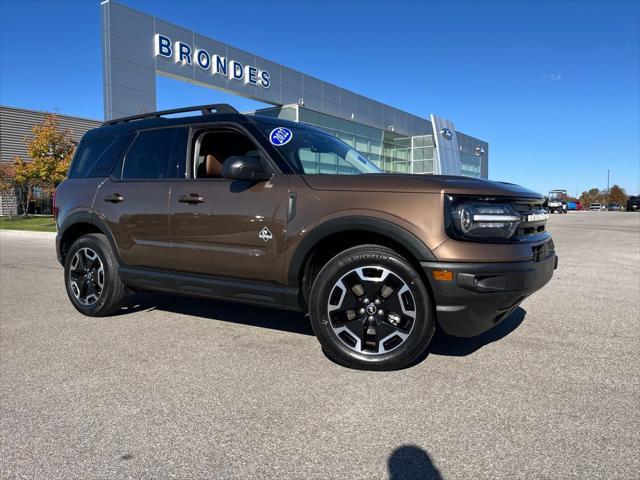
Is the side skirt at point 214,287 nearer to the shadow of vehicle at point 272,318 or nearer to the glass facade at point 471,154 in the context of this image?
the shadow of vehicle at point 272,318

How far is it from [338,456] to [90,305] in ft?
→ 12.0

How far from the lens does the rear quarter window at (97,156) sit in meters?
5.00

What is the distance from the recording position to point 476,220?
3.16 metres

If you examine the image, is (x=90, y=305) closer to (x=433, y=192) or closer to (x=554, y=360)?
(x=433, y=192)

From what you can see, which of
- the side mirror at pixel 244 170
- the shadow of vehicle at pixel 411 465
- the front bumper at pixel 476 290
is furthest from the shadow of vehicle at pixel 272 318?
the side mirror at pixel 244 170

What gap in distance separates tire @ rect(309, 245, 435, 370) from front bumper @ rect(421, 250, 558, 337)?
138 mm

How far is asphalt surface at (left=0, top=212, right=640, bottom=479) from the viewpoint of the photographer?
2.27 m

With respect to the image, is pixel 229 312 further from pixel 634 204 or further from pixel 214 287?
pixel 634 204

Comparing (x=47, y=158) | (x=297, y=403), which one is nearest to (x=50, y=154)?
(x=47, y=158)

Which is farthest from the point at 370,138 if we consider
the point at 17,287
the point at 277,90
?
the point at 17,287

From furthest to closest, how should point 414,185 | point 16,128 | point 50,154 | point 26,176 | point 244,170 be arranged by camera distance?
1. point 16,128
2. point 26,176
3. point 50,154
4. point 244,170
5. point 414,185

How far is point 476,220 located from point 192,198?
91.5 inches

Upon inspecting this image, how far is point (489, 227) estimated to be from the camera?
10.5ft

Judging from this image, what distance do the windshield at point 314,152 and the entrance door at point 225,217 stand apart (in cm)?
21
